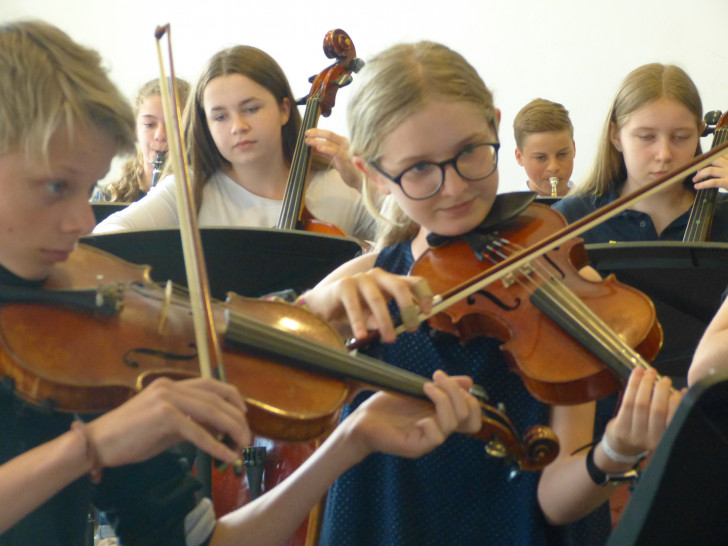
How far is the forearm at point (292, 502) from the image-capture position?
34.0 inches

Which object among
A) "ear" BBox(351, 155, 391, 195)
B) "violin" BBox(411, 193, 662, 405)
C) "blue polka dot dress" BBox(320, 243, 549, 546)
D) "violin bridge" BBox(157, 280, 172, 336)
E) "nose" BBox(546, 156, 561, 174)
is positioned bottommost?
"blue polka dot dress" BBox(320, 243, 549, 546)

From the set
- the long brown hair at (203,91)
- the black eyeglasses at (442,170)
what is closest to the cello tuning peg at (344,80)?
the long brown hair at (203,91)

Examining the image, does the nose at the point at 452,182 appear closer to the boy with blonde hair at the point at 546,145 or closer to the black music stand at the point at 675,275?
the black music stand at the point at 675,275

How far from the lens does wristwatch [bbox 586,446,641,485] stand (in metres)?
0.82

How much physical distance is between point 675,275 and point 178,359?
64cm

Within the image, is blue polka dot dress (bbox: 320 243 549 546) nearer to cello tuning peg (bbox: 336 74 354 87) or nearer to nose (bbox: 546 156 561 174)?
cello tuning peg (bbox: 336 74 354 87)

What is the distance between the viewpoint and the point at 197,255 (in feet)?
2.54

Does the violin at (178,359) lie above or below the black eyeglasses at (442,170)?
below

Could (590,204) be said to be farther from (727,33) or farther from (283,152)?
(727,33)

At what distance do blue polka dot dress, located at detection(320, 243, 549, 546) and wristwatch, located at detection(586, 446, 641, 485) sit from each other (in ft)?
0.29

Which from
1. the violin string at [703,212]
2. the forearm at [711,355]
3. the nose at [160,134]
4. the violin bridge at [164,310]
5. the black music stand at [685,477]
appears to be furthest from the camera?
the nose at [160,134]

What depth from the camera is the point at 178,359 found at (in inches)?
29.7

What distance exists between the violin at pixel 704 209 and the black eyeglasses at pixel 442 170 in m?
0.81

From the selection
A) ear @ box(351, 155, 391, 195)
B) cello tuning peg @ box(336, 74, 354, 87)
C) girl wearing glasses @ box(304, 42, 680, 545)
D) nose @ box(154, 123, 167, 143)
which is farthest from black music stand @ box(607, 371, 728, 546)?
nose @ box(154, 123, 167, 143)
